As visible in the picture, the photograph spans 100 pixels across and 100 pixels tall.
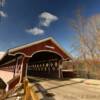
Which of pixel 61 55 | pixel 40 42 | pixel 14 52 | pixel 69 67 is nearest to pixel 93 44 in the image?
pixel 69 67

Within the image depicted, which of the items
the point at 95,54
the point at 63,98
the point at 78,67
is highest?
the point at 95,54

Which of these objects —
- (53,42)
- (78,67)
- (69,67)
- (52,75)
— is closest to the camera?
(53,42)

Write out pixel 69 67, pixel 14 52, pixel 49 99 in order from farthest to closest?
pixel 69 67 < pixel 14 52 < pixel 49 99

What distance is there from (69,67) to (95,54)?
12364 mm

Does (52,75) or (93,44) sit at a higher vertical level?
(93,44)

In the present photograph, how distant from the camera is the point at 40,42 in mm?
18797

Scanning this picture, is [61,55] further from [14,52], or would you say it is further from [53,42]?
[14,52]

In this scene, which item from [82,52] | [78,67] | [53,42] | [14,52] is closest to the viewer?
[14,52]

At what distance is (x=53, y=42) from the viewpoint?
19.7 meters

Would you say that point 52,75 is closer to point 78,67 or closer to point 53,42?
point 53,42

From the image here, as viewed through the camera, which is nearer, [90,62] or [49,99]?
[49,99]

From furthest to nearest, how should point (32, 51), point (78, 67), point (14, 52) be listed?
point (78, 67)
point (32, 51)
point (14, 52)

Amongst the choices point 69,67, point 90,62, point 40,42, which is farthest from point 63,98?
point 69,67

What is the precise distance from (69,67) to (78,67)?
711cm
